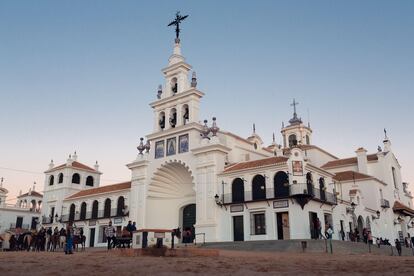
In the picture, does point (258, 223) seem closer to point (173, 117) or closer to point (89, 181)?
point (173, 117)

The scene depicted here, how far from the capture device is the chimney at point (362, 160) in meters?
41.8

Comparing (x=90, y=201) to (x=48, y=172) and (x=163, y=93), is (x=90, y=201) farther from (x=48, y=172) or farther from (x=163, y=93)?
(x=163, y=93)

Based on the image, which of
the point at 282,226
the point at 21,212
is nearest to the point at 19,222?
the point at 21,212

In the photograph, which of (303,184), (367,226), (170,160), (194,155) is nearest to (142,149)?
(170,160)

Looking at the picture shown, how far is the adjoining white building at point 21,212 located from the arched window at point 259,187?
3815 cm

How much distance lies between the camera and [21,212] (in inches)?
2308

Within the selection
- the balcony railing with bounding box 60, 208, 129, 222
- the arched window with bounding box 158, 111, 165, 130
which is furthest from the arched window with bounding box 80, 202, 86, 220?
the arched window with bounding box 158, 111, 165, 130

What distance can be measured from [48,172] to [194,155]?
24455 mm

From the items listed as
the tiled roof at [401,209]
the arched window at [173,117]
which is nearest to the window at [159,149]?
the arched window at [173,117]

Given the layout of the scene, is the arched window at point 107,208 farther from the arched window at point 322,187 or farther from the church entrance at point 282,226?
the arched window at point 322,187

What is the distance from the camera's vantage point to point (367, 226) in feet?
117

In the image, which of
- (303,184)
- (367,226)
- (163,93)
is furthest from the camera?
(163,93)

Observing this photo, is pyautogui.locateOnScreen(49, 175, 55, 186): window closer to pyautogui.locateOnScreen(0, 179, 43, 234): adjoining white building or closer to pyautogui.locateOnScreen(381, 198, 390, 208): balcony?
pyautogui.locateOnScreen(0, 179, 43, 234): adjoining white building

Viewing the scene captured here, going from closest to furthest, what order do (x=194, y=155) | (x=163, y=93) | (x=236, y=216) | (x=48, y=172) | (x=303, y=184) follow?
(x=303, y=184), (x=236, y=216), (x=194, y=155), (x=163, y=93), (x=48, y=172)
